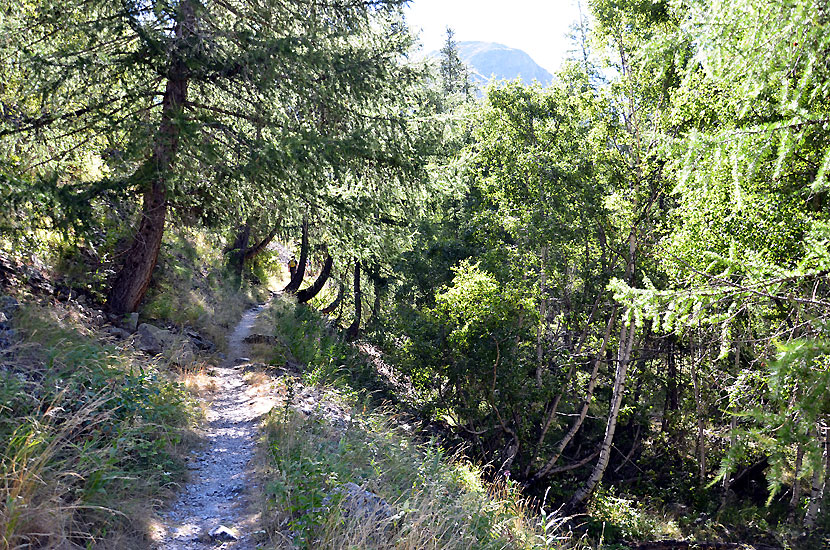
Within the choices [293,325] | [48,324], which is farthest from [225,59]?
[293,325]

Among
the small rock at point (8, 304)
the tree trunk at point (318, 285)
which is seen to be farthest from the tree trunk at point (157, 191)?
the tree trunk at point (318, 285)

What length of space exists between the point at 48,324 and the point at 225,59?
4.57m

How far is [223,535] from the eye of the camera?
14.2 feet

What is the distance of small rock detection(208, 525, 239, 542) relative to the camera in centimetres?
428

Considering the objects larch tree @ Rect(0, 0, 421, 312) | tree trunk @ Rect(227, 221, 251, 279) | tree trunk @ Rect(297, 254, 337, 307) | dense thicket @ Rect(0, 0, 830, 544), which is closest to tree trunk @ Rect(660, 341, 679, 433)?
dense thicket @ Rect(0, 0, 830, 544)

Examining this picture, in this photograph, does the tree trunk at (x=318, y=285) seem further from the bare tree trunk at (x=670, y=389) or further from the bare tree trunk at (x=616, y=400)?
the bare tree trunk at (x=670, y=389)

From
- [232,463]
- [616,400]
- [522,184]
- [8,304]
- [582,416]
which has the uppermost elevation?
[522,184]

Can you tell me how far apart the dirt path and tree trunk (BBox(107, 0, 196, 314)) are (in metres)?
2.28

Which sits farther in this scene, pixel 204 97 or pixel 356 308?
pixel 356 308

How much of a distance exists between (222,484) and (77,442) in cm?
153

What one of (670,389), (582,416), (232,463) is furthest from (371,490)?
(670,389)

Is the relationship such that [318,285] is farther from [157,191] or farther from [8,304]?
[8,304]

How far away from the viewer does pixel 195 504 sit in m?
4.92

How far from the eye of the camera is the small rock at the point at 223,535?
4282 millimetres
